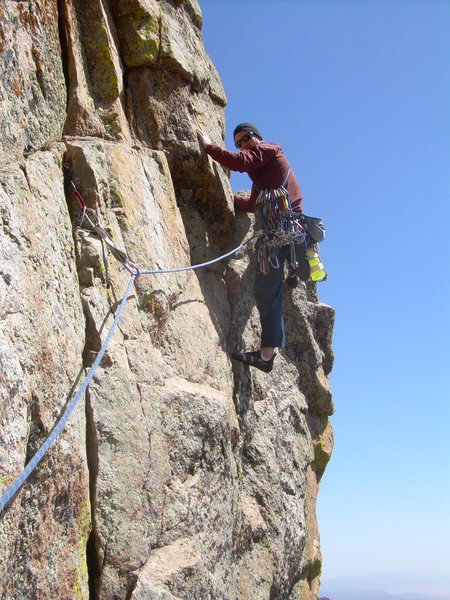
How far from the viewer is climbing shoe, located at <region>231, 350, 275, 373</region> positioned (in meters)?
8.14

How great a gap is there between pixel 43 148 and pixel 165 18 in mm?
3212

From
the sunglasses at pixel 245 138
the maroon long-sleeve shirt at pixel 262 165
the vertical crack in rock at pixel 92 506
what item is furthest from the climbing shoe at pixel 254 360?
the vertical crack in rock at pixel 92 506

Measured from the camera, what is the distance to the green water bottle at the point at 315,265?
862cm

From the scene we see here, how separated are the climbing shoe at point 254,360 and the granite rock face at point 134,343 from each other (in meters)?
0.17

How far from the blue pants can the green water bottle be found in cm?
41

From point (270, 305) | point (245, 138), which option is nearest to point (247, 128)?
point (245, 138)

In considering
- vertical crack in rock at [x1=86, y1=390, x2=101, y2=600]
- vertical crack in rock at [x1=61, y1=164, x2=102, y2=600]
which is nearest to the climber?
vertical crack in rock at [x1=61, y1=164, x2=102, y2=600]

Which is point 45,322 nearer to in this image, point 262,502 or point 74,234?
point 74,234

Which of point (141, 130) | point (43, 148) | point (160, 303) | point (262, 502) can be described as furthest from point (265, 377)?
point (43, 148)

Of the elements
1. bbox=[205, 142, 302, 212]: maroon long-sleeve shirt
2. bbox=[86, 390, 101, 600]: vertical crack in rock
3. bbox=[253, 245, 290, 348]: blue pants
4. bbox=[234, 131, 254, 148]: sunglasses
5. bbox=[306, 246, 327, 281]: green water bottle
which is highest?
bbox=[234, 131, 254, 148]: sunglasses

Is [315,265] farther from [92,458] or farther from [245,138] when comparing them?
[92,458]

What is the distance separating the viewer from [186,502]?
20.0ft

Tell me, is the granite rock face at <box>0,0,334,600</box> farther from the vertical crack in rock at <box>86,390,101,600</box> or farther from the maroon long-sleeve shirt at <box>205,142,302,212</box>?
the maroon long-sleeve shirt at <box>205,142,302,212</box>

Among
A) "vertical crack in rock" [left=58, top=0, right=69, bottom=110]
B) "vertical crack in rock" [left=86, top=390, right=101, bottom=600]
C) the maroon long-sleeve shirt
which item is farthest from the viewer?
the maroon long-sleeve shirt
